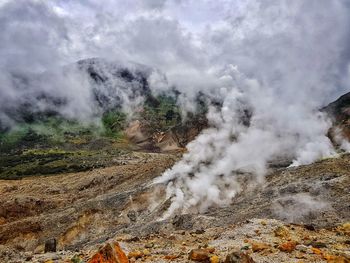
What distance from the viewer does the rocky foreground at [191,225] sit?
21.1 metres

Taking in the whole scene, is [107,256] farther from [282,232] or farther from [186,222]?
[186,222]

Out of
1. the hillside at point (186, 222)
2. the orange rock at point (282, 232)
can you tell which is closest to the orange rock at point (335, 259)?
the hillside at point (186, 222)

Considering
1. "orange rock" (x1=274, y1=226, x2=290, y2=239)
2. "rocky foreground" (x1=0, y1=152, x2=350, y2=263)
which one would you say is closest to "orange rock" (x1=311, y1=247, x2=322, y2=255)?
"rocky foreground" (x1=0, y1=152, x2=350, y2=263)

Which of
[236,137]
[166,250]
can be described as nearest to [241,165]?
[236,137]

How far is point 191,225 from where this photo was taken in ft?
125

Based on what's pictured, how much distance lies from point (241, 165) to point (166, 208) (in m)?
17.7

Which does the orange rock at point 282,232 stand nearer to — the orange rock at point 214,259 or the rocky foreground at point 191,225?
the rocky foreground at point 191,225

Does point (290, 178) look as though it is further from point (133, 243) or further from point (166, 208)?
point (133, 243)

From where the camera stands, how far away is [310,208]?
3706cm

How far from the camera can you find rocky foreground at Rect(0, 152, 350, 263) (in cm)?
2109

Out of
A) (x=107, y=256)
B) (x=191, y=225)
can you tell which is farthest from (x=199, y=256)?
(x=191, y=225)

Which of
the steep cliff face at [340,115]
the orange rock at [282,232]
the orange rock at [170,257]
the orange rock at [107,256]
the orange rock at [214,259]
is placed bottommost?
the orange rock at [282,232]

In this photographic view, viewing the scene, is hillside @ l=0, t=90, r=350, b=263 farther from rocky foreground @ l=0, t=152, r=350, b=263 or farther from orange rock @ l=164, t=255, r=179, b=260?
orange rock @ l=164, t=255, r=179, b=260

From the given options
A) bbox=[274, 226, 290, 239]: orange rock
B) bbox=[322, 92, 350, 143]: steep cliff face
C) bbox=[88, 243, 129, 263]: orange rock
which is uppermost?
bbox=[322, 92, 350, 143]: steep cliff face
